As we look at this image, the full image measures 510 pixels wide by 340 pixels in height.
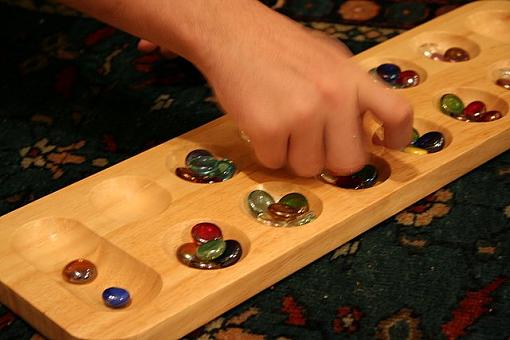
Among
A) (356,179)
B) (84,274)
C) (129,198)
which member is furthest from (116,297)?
(356,179)

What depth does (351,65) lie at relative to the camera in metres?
0.92

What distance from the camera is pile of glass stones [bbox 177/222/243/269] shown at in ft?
2.89

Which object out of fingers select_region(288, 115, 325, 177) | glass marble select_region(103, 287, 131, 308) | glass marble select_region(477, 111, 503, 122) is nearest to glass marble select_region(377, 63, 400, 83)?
glass marble select_region(477, 111, 503, 122)

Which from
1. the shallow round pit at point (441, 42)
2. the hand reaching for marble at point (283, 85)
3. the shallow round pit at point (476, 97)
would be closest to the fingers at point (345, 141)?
the hand reaching for marble at point (283, 85)

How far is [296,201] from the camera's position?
945 mm

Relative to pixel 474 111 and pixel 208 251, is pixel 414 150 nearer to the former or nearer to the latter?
pixel 474 111

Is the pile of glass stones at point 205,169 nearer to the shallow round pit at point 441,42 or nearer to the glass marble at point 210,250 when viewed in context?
the glass marble at point 210,250

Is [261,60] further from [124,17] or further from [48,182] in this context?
[48,182]

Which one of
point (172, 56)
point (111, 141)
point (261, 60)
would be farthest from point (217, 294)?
point (172, 56)

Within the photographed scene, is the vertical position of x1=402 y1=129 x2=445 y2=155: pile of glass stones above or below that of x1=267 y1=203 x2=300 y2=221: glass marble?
above

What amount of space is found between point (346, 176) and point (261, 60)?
0.51 ft

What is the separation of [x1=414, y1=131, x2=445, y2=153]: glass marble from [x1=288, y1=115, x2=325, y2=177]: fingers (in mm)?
140

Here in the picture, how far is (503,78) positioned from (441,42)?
11cm

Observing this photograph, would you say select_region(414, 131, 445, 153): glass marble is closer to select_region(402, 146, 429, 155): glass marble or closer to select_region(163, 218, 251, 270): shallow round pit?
select_region(402, 146, 429, 155): glass marble
